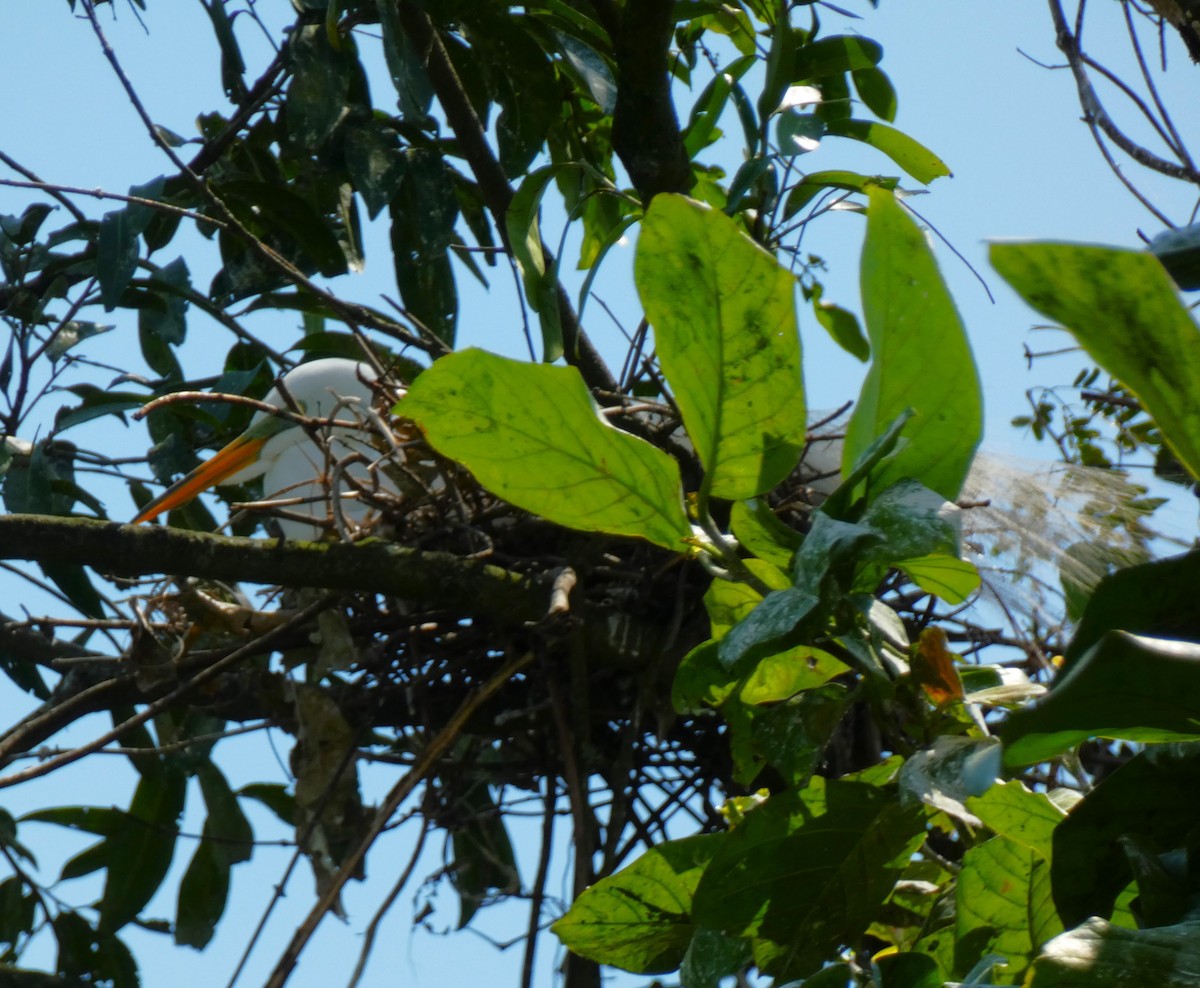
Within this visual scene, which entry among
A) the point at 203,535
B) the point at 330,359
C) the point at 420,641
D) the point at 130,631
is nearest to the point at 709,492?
the point at 203,535

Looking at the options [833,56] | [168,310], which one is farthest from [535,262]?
[168,310]

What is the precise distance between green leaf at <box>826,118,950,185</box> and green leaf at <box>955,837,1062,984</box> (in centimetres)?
81

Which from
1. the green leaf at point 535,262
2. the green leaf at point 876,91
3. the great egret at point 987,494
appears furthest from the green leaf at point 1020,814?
the green leaf at point 876,91

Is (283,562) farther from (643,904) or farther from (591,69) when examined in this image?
(591,69)

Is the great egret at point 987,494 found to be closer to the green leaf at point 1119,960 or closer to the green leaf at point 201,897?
the green leaf at point 201,897

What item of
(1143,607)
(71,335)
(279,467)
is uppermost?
(71,335)

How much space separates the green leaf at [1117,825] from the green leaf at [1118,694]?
75mm

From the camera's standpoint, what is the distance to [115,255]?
157 centimetres

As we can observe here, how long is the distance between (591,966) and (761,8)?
3.49ft

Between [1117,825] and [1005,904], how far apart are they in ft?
0.51

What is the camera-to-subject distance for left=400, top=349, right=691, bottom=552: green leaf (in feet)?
1.79

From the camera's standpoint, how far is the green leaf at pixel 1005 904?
611 millimetres

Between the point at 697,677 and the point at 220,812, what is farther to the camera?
the point at 220,812

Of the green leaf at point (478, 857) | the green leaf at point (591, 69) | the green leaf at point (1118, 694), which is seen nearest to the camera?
the green leaf at point (1118, 694)
